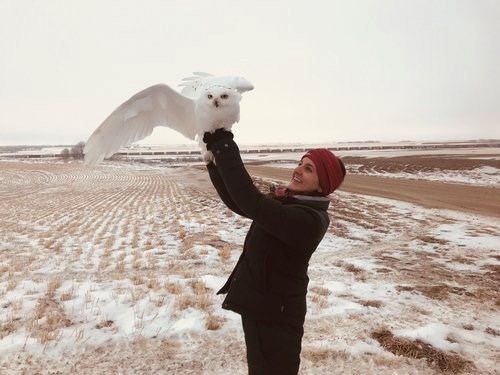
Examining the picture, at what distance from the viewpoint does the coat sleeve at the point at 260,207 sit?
5.24 feet

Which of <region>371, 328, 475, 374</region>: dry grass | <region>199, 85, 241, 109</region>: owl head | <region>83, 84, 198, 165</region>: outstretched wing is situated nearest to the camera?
<region>199, 85, 241, 109</region>: owl head

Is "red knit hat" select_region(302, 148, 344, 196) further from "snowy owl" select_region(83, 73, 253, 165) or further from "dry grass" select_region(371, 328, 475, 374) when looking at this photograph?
"dry grass" select_region(371, 328, 475, 374)

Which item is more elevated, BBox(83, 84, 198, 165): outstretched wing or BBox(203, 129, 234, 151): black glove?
BBox(83, 84, 198, 165): outstretched wing

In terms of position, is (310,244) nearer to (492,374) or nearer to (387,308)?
(492,374)

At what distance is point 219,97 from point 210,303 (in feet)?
11.3

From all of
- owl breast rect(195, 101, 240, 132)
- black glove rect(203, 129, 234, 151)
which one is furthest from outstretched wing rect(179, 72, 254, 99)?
black glove rect(203, 129, 234, 151)

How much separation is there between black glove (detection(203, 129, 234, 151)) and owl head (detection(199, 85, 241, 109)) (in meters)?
0.12

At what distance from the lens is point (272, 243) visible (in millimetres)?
1881

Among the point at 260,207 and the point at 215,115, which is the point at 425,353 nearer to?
the point at 260,207

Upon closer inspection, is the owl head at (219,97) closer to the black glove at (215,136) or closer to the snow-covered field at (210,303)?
the black glove at (215,136)

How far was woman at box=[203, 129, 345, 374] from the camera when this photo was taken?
1.76 meters

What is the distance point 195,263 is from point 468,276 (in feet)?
15.2

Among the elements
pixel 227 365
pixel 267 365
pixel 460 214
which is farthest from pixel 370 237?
pixel 267 365

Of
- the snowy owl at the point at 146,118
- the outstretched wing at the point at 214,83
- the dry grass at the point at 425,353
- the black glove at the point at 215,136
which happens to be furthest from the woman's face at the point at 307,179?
the dry grass at the point at 425,353
